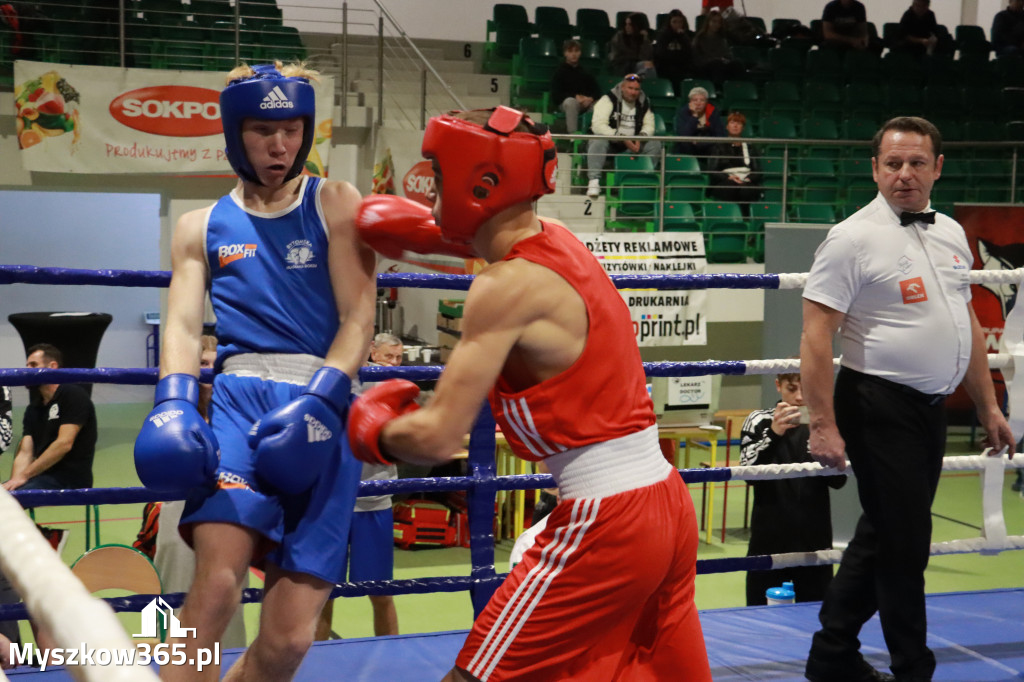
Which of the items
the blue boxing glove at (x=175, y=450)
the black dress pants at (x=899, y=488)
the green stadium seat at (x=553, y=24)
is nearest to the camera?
the blue boxing glove at (x=175, y=450)

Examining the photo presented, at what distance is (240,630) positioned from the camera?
361 centimetres

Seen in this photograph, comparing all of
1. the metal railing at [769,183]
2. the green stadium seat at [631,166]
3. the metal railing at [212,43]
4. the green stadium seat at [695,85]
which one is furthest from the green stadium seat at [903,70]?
the metal railing at [212,43]

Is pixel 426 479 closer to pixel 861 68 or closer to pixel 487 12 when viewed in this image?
pixel 861 68

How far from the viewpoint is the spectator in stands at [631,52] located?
436 inches

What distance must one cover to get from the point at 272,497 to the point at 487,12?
11392 millimetres

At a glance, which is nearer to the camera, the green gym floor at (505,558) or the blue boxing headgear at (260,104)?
the blue boxing headgear at (260,104)

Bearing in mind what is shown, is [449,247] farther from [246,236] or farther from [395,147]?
[395,147]

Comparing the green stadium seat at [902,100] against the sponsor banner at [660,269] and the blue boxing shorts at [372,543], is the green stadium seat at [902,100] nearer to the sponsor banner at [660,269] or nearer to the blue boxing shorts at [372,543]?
the sponsor banner at [660,269]

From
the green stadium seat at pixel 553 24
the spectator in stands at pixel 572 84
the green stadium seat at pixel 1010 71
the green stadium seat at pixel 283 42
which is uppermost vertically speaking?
the green stadium seat at pixel 553 24

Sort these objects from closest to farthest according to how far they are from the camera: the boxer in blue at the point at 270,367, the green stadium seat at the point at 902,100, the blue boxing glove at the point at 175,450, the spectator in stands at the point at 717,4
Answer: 1. the blue boxing glove at the point at 175,450
2. the boxer in blue at the point at 270,367
3. the green stadium seat at the point at 902,100
4. the spectator in stands at the point at 717,4

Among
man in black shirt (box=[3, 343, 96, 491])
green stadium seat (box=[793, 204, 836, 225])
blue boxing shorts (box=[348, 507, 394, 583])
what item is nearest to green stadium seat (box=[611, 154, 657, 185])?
green stadium seat (box=[793, 204, 836, 225])

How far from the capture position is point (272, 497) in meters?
2.05

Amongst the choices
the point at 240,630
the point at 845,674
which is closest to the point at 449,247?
the point at 845,674

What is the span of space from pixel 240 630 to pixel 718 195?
7.35 meters
